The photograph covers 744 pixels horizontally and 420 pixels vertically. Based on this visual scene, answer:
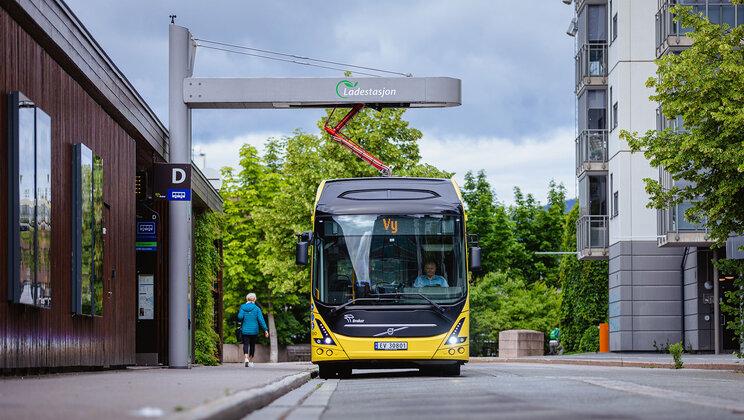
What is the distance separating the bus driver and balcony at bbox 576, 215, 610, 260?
2867 centimetres

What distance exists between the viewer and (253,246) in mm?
69250

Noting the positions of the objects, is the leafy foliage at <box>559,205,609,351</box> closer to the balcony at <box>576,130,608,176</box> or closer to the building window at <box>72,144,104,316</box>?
the balcony at <box>576,130,608,176</box>

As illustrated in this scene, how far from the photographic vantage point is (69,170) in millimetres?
19641

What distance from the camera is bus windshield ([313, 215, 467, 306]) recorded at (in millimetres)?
21391

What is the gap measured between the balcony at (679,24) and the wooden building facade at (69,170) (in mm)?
20166

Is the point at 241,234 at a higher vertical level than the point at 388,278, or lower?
higher

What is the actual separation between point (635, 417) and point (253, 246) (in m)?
59.8

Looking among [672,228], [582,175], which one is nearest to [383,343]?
[672,228]

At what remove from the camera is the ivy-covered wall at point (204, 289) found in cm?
3266

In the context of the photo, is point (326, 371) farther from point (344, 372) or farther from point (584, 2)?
point (584, 2)

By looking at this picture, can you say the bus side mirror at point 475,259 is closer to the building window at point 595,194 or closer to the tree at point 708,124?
the tree at point 708,124

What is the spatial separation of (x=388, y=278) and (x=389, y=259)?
31 centimetres

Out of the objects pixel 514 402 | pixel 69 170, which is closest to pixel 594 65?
pixel 69 170

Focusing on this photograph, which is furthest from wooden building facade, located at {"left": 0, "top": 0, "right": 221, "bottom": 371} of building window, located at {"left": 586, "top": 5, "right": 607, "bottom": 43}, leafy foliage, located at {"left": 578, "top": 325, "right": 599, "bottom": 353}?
building window, located at {"left": 586, "top": 5, "right": 607, "bottom": 43}
